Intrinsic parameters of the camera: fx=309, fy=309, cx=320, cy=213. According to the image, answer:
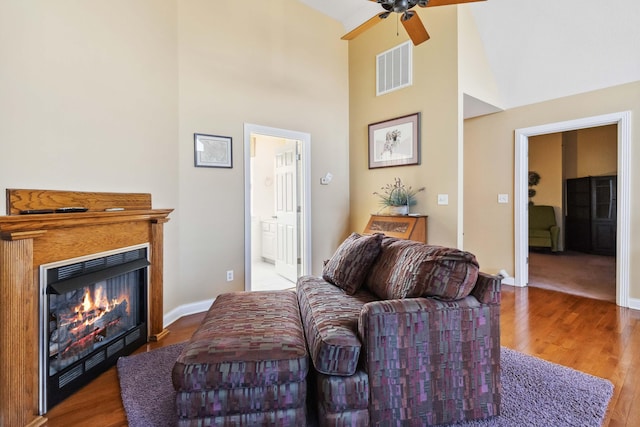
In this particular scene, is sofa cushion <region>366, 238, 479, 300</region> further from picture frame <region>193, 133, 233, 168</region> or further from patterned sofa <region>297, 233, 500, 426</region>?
picture frame <region>193, 133, 233, 168</region>

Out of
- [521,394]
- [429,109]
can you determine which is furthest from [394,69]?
[521,394]

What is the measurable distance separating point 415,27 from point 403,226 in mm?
2035

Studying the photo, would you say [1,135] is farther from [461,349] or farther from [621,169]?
[621,169]

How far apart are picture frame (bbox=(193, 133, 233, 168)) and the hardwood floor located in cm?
161

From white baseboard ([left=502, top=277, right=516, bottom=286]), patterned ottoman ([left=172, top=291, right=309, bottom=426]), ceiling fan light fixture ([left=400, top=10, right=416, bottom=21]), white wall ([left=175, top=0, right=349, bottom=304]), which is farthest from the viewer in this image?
white baseboard ([left=502, top=277, right=516, bottom=286])

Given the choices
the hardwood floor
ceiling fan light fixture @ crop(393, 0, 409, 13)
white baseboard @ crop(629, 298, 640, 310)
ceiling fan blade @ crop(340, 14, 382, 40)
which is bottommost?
the hardwood floor

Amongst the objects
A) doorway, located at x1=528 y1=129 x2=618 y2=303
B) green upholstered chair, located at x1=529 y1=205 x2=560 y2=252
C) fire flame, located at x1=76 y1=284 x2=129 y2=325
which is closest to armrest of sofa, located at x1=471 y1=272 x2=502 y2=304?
fire flame, located at x1=76 y1=284 x2=129 y2=325

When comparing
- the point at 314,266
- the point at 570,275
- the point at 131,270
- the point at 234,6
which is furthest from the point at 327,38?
the point at 570,275

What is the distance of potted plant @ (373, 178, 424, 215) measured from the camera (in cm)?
380

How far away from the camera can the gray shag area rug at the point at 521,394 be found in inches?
62.2

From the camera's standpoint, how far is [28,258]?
5.07 ft

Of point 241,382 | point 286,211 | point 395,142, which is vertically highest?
point 395,142

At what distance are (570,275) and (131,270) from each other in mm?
5778

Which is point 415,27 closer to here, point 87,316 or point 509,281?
point 87,316
